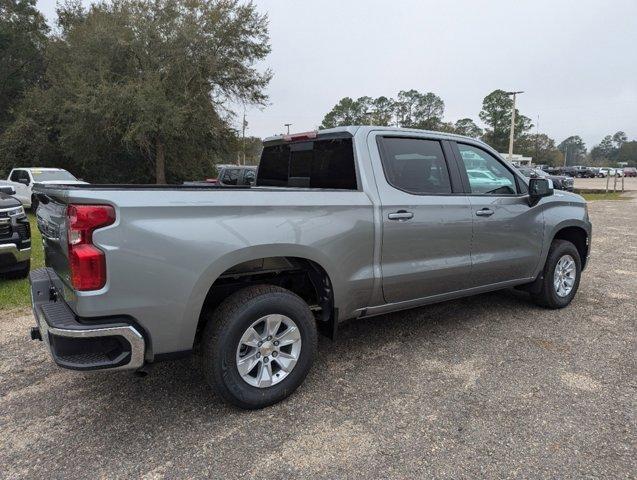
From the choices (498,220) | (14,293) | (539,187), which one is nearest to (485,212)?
(498,220)

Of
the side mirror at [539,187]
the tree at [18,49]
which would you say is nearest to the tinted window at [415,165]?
the side mirror at [539,187]

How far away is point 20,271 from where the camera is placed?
6074mm

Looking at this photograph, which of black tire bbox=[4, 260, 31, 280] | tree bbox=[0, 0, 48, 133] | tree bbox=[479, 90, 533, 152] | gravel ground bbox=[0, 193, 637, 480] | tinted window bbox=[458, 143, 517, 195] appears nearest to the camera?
gravel ground bbox=[0, 193, 637, 480]

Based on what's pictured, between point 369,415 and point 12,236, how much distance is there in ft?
15.3

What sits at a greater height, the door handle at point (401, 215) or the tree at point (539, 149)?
the tree at point (539, 149)

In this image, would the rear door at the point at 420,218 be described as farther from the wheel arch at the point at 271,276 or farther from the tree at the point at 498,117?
the tree at the point at 498,117

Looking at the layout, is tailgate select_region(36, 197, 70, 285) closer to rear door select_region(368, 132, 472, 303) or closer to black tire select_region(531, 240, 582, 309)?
rear door select_region(368, 132, 472, 303)

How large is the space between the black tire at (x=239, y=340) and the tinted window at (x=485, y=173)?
6.92 feet

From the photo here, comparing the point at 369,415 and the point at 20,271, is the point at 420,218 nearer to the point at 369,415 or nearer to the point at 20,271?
the point at 369,415

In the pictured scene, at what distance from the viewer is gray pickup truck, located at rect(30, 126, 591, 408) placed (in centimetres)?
255

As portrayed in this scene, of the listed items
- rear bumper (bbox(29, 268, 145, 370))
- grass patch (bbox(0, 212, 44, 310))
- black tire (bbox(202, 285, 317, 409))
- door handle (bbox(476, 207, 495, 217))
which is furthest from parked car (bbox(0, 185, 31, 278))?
door handle (bbox(476, 207, 495, 217))

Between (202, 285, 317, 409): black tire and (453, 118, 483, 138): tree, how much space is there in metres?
90.0

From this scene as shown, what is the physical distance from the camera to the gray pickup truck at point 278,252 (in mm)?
2549

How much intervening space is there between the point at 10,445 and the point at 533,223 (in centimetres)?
457
